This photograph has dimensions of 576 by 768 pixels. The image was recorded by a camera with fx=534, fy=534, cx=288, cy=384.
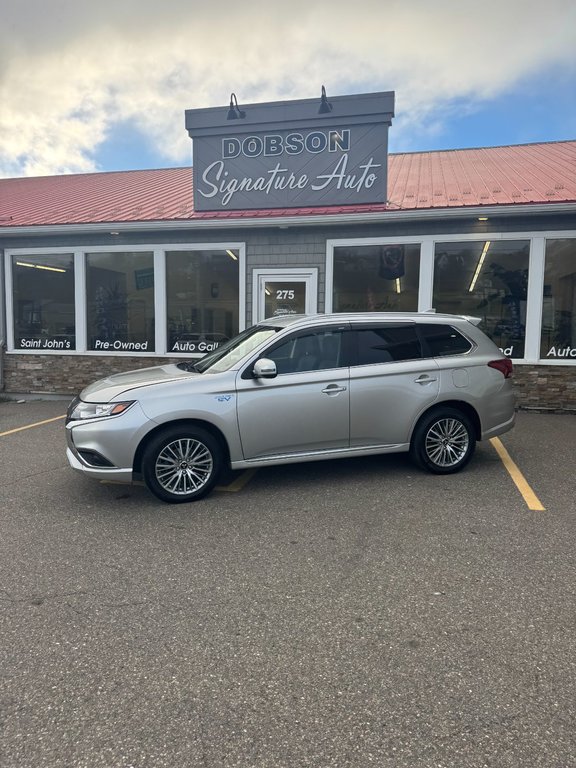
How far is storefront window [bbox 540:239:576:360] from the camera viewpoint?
905cm

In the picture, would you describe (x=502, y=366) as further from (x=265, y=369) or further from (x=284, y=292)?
(x=284, y=292)

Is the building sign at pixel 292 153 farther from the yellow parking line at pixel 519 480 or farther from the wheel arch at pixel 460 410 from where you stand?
the wheel arch at pixel 460 410

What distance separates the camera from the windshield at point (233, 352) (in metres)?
5.29

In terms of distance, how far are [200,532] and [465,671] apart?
7.49 ft

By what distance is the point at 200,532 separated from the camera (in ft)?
13.9

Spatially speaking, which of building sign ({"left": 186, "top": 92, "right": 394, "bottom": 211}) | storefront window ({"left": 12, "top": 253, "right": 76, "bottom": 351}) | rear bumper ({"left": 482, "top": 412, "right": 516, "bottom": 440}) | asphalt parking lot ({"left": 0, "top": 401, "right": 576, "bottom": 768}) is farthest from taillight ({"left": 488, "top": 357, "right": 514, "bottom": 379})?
storefront window ({"left": 12, "top": 253, "right": 76, "bottom": 351})

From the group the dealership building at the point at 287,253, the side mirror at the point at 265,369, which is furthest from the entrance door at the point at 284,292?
the side mirror at the point at 265,369

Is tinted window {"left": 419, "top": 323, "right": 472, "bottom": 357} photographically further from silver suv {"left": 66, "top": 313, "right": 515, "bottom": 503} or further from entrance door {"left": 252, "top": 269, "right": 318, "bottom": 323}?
entrance door {"left": 252, "top": 269, "right": 318, "bottom": 323}

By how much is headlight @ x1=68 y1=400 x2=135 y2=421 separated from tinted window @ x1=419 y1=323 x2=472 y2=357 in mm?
3077

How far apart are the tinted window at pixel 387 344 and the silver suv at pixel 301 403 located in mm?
12

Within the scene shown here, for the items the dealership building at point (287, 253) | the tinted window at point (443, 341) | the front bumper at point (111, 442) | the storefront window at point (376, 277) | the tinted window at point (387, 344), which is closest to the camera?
the front bumper at point (111, 442)

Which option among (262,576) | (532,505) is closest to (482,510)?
(532,505)

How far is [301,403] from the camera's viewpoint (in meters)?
5.08

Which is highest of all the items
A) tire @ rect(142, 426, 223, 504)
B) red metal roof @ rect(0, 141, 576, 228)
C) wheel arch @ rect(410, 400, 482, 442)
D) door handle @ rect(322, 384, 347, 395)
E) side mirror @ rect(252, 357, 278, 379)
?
red metal roof @ rect(0, 141, 576, 228)
